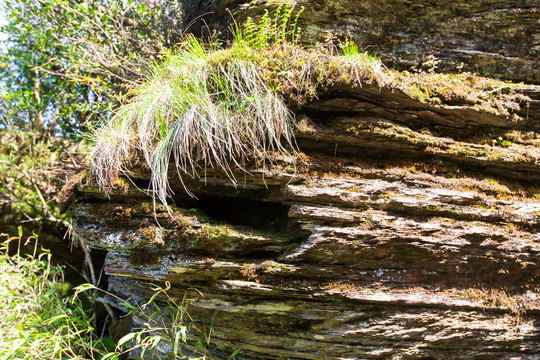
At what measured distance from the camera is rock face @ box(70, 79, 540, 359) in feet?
9.59

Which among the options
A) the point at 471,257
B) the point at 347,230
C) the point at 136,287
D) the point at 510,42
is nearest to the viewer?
the point at 347,230

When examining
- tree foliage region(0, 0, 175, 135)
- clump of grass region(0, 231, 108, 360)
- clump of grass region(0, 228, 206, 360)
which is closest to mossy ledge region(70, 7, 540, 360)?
clump of grass region(0, 228, 206, 360)

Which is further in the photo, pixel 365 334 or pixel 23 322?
pixel 23 322

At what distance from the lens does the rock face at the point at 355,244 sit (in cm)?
292

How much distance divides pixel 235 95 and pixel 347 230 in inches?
60.0

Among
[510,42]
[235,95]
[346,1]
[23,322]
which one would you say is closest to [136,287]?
[23,322]

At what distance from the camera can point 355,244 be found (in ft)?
9.53

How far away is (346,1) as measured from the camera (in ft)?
13.2

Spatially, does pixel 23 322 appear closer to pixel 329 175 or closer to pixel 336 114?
pixel 329 175

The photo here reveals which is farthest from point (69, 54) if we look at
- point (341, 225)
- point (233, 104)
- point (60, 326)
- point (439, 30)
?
point (439, 30)

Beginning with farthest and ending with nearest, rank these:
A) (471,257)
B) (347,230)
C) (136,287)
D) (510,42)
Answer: (510,42), (136,287), (471,257), (347,230)

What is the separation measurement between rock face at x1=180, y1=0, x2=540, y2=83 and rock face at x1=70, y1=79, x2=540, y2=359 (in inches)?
42.8

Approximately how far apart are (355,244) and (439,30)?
2832mm

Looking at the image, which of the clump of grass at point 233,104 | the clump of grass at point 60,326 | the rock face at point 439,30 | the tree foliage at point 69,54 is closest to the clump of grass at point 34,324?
the clump of grass at point 60,326
